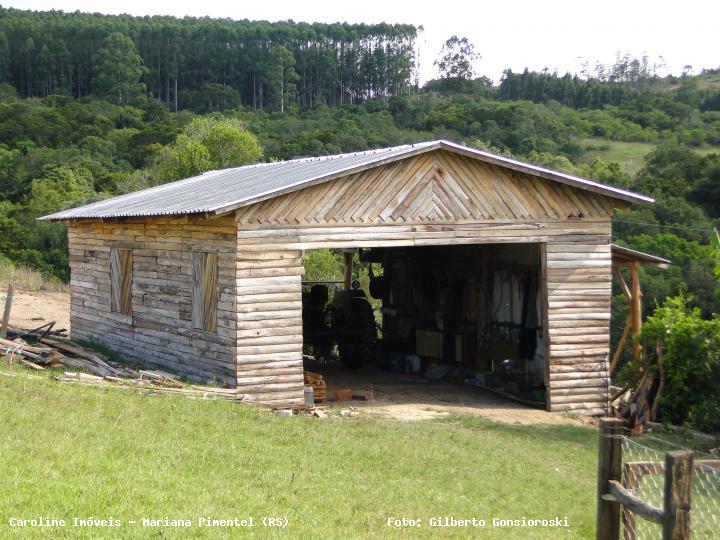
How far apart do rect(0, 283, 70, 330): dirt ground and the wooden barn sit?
395 centimetres

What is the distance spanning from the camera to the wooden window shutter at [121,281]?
66.9 feet

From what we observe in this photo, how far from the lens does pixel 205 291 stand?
17.3m

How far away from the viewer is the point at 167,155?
4997cm

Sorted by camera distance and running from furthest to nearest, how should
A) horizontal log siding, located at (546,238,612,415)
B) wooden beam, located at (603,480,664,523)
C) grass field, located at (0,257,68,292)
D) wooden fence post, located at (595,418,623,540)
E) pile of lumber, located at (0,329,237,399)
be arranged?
grass field, located at (0,257,68,292), horizontal log siding, located at (546,238,612,415), pile of lumber, located at (0,329,237,399), wooden fence post, located at (595,418,623,540), wooden beam, located at (603,480,664,523)

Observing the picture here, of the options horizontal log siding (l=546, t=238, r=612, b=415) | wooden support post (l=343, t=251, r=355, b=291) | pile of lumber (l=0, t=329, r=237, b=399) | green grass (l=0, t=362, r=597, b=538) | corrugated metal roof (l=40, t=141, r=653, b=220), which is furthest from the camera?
wooden support post (l=343, t=251, r=355, b=291)

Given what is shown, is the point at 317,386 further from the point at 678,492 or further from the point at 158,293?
the point at 678,492

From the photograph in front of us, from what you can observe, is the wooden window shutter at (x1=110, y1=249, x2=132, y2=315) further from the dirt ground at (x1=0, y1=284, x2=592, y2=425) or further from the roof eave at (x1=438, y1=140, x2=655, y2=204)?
the roof eave at (x1=438, y1=140, x2=655, y2=204)

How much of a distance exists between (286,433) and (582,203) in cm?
763

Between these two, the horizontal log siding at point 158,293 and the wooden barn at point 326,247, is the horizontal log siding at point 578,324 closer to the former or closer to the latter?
the wooden barn at point 326,247

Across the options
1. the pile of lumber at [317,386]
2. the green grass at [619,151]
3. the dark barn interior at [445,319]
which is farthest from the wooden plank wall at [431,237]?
the green grass at [619,151]

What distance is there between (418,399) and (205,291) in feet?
15.2

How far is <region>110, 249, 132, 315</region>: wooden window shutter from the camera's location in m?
20.4

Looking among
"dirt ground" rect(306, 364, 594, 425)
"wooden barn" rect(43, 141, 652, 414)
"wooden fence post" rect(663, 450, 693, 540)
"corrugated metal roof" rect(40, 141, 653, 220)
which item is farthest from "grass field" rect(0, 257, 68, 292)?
"wooden fence post" rect(663, 450, 693, 540)

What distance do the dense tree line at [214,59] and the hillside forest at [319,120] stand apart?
22 centimetres
